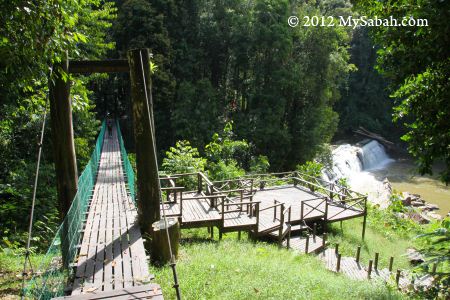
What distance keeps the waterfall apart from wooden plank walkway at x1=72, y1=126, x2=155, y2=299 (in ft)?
58.8

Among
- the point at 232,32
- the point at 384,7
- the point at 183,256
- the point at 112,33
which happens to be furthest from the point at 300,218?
the point at 112,33

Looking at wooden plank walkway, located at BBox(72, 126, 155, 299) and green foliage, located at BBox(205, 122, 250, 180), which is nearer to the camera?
wooden plank walkway, located at BBox(72, 126, 155, 299)

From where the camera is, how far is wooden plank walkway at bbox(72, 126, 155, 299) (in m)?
4.65

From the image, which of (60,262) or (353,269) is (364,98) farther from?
(60,262)

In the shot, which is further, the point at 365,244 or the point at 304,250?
the point at 365,244

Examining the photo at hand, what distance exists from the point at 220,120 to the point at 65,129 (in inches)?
704

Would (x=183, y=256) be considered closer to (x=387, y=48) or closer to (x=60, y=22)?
(x=60, y=22)

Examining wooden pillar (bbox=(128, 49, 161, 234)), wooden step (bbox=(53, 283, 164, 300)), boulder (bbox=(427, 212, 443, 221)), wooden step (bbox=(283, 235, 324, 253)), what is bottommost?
boulder (bbox=(427, 212, 443, 221))

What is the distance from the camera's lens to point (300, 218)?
12.3 metres

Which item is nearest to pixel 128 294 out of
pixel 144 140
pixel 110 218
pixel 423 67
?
pixel 144 140

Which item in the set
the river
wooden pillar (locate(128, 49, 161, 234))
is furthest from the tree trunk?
the river

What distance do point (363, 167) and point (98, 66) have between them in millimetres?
28215

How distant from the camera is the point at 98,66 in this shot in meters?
6.33

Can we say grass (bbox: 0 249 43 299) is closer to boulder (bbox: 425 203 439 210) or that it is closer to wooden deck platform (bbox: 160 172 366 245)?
wooden deck platform (bbox: 160 172 366 245)
